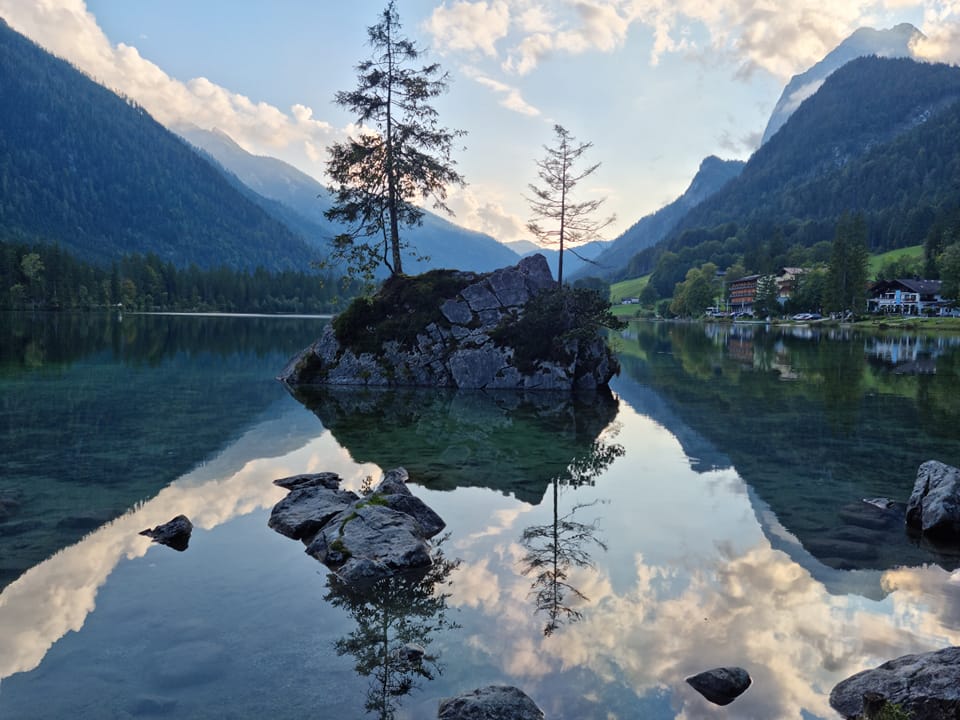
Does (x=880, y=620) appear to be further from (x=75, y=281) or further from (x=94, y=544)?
(x=75, y=281)

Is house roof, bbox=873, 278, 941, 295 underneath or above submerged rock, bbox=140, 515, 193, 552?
above

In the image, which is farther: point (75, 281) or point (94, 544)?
point (75, 281)

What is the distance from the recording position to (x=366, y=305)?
4347cm

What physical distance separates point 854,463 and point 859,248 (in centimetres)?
13732

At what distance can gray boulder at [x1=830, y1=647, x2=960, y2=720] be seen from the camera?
7215 mm

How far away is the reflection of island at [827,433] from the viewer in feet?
46.9

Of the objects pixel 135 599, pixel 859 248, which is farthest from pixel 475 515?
pixel 859 248

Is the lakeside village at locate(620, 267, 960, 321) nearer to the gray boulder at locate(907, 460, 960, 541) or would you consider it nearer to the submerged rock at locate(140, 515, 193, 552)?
the gray boulder at locate(907, 460, 960, 541)

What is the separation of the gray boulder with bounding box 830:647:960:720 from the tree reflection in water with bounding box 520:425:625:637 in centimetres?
395

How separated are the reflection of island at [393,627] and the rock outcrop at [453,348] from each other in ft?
91.8

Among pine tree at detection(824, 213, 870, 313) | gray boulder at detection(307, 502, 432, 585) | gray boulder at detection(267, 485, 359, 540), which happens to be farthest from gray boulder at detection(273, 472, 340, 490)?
pine tree at detection(824, 213, 870, 313)

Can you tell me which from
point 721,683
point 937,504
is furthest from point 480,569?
point 937,504

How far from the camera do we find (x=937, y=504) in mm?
14109

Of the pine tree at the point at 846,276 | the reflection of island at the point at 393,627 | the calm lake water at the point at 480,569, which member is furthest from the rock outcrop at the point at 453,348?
the pine tree at the point at 846,276
